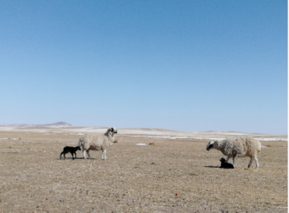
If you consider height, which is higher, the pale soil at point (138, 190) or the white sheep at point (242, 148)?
the white sheep at point (242, 148)

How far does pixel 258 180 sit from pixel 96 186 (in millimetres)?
7557

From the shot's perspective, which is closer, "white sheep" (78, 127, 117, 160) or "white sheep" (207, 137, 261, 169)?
"white sheep" (207, 137, 261, 169)

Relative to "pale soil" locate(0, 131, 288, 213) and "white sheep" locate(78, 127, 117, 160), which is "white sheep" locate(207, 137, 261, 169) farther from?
"white sheep" locate(78, 127, 117, 160)

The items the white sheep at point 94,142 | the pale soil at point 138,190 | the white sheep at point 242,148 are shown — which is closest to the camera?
the pale soil at point 138,190

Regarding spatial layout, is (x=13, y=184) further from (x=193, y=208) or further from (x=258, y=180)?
(x=258, y=180)

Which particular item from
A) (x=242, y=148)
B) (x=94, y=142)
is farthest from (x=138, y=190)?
(x=94, y=142)

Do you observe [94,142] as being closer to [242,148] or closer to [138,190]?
[138,190]

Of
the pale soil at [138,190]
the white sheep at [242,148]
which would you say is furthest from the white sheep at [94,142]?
the white sheep at [242,148]

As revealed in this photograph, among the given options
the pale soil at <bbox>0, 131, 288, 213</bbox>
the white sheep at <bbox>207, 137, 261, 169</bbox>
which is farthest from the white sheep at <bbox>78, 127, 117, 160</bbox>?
the white sheep at <bbox>207, 137, 261, 169</bbox>

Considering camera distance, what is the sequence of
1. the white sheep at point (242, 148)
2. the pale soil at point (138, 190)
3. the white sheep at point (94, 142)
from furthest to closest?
the white sheep at point (94, 142) → the white sheep at point (242, 148) → the pale soil at point (138, 190)

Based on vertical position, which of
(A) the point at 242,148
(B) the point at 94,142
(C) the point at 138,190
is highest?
(A) the point at 242,148

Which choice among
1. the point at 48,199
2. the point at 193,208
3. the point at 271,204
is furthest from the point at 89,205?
the point at 271,204

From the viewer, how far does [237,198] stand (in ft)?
31.5

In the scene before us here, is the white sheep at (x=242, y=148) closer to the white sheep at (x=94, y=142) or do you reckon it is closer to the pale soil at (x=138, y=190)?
the pale soil at (x=138, y=190)
